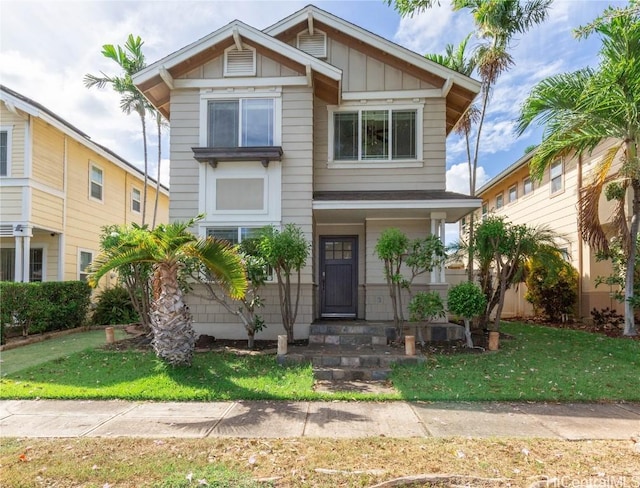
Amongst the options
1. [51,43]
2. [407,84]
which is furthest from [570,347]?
[51,43]

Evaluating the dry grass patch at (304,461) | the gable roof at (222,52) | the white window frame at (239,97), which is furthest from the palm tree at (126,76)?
the dry grass patch at (304,461)

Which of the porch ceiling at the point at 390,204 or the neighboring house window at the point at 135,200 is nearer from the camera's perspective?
the porch ceiling at the point at 390,204

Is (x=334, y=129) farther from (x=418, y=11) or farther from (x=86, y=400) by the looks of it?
(x=86, y=400)

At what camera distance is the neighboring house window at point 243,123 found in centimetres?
926

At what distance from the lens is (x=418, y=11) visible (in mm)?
6547

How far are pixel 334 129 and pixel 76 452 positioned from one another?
343 inches

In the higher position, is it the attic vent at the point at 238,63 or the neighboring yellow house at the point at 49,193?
the attic vent at the point at 238,63

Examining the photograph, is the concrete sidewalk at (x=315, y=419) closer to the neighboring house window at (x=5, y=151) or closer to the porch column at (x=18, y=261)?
the porch column at (x=18, y=261)

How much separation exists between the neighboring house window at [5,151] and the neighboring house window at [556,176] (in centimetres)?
1818

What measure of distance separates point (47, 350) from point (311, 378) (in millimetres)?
6327

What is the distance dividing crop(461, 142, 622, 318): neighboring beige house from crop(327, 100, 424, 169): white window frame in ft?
10.6

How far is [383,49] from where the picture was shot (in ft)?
32.2

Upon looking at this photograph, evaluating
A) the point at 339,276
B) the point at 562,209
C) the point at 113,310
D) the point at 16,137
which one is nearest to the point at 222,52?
the point at 339,276

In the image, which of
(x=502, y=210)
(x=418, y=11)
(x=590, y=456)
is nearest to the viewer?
(x=590, y=456)
